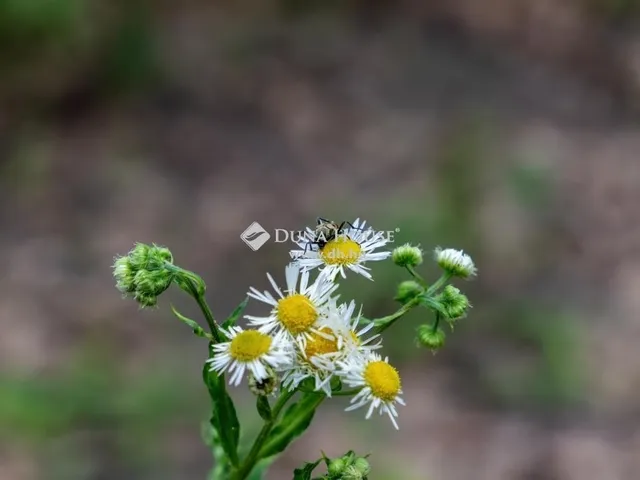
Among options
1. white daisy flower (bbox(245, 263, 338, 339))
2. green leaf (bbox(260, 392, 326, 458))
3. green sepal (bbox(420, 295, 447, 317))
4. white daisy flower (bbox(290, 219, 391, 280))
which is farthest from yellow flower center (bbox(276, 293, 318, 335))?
green sepal (bbox(420, 295, 447, 317))

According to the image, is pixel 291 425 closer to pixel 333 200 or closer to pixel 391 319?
pixel 391 319

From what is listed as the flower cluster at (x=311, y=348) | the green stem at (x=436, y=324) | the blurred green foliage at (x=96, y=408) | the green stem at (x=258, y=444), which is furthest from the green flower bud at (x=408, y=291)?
the blurred green foliage at (x=96, y=408)

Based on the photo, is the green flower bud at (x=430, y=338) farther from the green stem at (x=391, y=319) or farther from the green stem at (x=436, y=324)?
the green stem at (x=391, y=319)

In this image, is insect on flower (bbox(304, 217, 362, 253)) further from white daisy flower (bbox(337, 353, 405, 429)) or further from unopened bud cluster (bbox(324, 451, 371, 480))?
unopened bud cluster (bbox(324, 451, 371, 480))

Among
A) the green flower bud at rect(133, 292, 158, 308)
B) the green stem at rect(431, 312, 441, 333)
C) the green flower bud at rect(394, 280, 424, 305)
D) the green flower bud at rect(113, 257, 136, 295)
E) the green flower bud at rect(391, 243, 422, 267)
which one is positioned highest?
the green flower bud at rect(113, 257, 136, 295)

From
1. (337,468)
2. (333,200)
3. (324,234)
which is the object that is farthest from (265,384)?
(333,200)

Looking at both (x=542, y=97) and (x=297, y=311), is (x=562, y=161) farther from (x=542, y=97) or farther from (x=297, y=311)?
(x=297, y=311)
